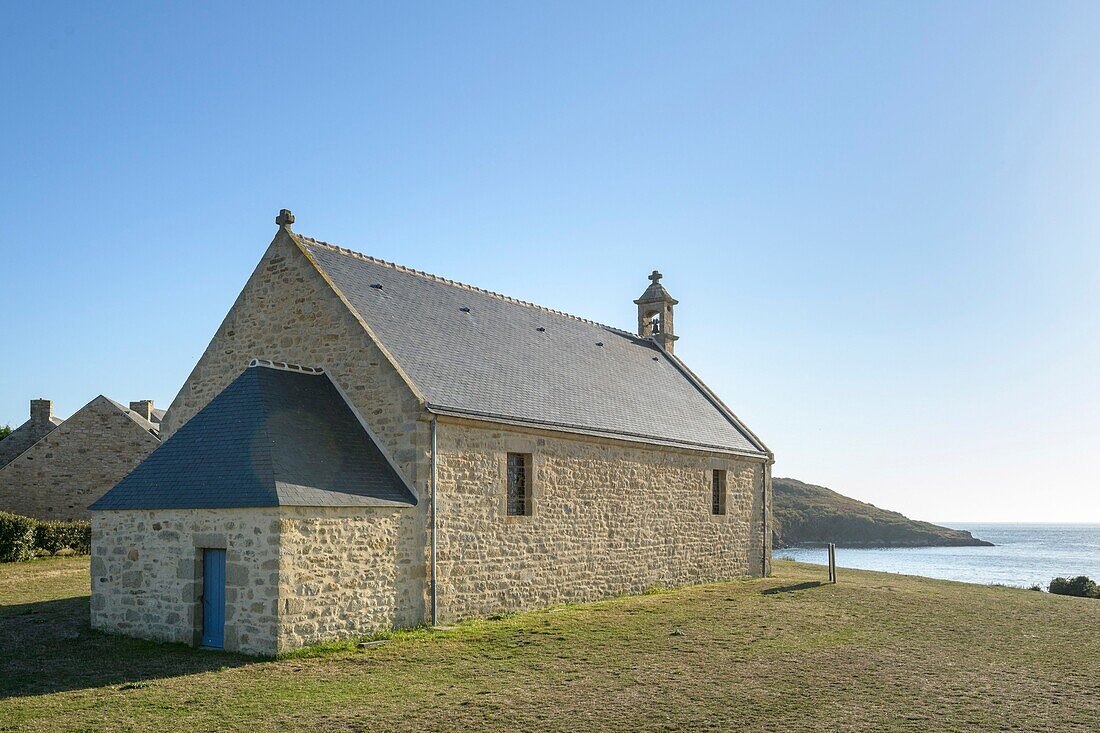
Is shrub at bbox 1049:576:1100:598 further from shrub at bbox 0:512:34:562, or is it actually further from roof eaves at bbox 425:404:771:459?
shrub at bbox 0:512:34:562

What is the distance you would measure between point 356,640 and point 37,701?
4385mm

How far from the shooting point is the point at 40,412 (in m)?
34.7

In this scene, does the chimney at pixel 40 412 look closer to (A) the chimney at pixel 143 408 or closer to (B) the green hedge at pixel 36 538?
(A) the chimney at pixel 143 408

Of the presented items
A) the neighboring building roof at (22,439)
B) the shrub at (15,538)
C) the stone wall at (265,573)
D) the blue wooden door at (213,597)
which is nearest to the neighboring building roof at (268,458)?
the stone wall at (265,573)

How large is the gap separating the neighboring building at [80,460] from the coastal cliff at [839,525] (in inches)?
2061

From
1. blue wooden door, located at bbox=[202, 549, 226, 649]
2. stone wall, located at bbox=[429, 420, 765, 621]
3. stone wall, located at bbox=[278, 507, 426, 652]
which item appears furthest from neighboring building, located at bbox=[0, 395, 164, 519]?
stone wall, located at bbox=[278, 507, 426, 652]

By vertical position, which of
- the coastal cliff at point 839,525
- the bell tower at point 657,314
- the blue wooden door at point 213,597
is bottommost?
the coastal cliff at point 839,525

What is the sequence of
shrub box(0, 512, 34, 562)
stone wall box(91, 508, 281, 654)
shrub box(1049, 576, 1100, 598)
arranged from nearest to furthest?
stone wall box(91, 508, 281, 654) < shrub box(0, 512, 34, 562) < shrub box(1049, 576, 1100, 598)

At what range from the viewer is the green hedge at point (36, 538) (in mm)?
22906

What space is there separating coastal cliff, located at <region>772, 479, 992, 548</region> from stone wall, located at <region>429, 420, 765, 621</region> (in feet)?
165

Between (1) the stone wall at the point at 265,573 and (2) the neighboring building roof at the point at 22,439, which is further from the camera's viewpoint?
(2) the neighboring building roof at the point at 22,439

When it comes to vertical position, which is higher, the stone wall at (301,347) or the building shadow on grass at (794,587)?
the stone wall at (301,347)

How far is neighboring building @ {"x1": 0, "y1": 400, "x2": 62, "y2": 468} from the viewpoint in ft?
111

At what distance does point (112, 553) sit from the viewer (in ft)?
45.3
